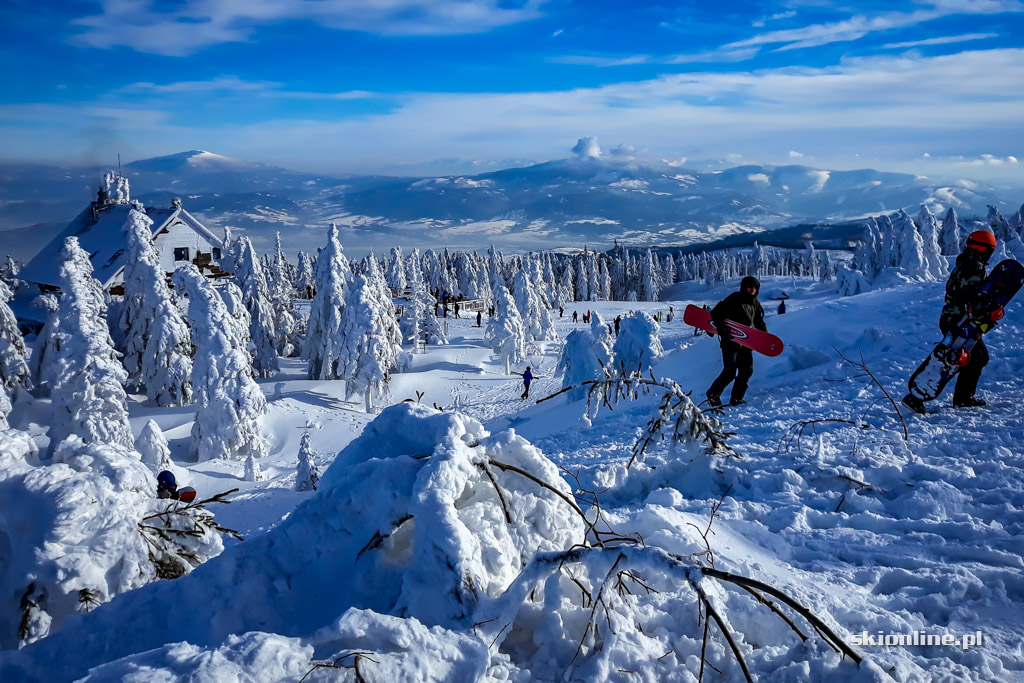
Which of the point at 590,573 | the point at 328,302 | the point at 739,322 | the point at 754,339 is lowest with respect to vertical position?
the point at 328,302

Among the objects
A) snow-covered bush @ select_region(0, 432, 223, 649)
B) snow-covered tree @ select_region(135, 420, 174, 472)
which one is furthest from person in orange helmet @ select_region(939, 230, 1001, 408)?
snow-covered tree @ select_region(135, 420, 174, 472)

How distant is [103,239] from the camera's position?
3709 centimetres

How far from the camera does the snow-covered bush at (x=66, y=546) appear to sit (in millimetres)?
3076

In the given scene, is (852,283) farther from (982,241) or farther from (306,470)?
(982,241)

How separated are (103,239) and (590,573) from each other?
44761 mm

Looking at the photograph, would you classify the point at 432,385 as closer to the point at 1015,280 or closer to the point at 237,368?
the point at 237,368

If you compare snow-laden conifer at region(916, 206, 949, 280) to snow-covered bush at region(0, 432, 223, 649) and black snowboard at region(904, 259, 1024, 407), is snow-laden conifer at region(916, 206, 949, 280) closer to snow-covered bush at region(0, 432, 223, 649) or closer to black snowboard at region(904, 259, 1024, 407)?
black snowboard at region(904, 259, 1024, 407)

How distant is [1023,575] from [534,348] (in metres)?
49.2

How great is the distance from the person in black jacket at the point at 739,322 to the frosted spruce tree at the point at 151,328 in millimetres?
27734

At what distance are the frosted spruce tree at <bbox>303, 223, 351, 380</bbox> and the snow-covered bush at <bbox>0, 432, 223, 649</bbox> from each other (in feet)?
→ 106

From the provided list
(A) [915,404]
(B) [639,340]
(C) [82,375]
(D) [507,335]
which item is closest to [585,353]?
(B) [639,340]

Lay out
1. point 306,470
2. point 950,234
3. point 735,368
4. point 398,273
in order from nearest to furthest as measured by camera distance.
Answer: point 735,368 < point 306,470 < point 950,234 < point 398,273

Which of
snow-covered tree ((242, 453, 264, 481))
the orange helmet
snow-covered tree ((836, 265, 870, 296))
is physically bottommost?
snow-covered tree ((242, 453, 264, 481))

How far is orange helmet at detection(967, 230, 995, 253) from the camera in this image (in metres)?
6.35
